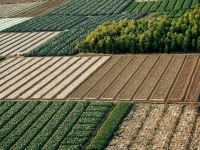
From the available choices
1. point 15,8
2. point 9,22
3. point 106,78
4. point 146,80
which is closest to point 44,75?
point 106,78

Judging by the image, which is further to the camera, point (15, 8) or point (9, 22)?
point (15, 8)

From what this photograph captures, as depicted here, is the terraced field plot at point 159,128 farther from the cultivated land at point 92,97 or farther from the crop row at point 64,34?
the crop row at point 64,34

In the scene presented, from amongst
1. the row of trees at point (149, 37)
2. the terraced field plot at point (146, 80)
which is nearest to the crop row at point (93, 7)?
the row of trees at point (149, 37)

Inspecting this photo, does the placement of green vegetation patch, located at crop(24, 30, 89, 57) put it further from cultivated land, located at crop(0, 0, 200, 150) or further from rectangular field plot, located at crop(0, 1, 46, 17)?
rectangular field plot, located at crop(0, 1, 46, 17)

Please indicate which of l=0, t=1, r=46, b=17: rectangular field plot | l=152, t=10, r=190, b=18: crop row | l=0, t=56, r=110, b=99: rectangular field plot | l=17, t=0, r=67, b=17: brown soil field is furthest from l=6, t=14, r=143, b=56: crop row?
l=0, t=1, r=46, b=17: rectangular field plot

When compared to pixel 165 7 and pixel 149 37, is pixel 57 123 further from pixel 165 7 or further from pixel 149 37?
pixel 165 7

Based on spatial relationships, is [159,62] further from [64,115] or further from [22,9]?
[22,9]

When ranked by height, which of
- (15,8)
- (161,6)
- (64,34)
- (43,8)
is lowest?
(15,8)
